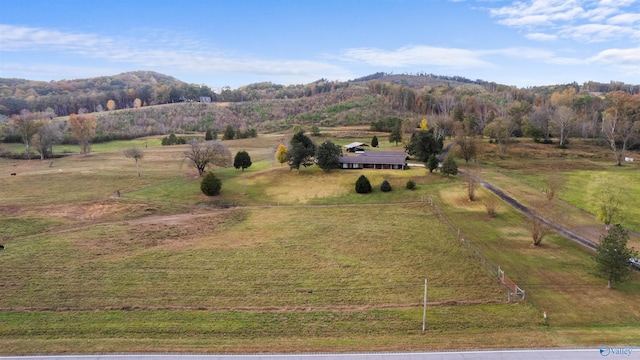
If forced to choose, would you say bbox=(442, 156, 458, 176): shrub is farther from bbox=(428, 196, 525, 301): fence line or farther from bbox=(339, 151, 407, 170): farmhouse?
bbox=(428, 196, 525, 301): fence line

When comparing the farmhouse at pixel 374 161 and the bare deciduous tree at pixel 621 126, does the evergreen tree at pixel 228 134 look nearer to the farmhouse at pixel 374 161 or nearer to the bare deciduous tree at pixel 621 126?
the farmhouse at pixel 374 161

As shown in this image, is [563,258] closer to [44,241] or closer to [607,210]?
[607,210]

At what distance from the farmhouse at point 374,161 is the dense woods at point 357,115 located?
16.1 metres

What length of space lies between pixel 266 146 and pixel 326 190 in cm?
3970

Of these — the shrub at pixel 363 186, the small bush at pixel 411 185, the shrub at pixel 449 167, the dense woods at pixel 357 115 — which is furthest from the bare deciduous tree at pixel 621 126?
the shrub at pixel 363 186

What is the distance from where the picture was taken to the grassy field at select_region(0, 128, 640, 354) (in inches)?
813

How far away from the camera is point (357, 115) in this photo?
13562 centimetres

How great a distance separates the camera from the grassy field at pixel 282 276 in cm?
2066

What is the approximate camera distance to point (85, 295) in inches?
984

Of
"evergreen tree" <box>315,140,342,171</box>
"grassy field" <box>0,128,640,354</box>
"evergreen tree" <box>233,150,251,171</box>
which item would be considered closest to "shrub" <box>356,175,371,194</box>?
"grassy field" <box>0,128,640,354</box>

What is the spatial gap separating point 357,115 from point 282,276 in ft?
370

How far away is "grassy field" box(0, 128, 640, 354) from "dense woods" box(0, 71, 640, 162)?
3736 cm

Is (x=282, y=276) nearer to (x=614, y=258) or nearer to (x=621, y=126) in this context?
(x=614, y=258)

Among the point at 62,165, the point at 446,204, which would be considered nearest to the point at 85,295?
the point at 446,204
